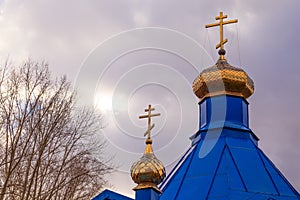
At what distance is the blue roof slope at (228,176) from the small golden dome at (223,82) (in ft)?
5.58

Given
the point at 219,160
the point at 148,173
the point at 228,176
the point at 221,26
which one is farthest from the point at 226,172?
the point at 221,26

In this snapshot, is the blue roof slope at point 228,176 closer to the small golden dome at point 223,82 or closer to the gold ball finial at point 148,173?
the gold ball finial at point 148,173

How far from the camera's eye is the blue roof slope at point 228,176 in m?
13.3

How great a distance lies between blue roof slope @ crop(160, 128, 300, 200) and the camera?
13.3m

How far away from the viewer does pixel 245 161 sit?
47.1 feet

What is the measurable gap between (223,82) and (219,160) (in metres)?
2.91

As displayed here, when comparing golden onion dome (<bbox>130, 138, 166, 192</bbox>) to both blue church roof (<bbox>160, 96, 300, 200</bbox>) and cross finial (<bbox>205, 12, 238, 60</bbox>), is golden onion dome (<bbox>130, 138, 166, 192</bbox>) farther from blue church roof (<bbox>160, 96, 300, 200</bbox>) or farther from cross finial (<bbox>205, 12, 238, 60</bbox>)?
Result: cross finial (<bbox>205, 12, 238, 60</bbox>)

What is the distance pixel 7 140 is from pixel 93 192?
231 centimetres

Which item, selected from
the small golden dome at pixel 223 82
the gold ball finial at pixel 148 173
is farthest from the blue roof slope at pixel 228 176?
the small golden dome at pixel 223 82

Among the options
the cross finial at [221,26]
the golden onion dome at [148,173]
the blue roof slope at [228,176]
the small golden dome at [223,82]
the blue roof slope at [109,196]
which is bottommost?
the blue roof slope at [109,196]

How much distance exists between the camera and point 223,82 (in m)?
16.6

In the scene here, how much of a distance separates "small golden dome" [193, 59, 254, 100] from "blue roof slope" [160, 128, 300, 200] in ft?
5.58

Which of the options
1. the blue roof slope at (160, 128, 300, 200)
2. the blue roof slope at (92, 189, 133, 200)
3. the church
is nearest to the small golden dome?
the church

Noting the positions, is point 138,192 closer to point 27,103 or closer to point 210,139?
point 27,103
